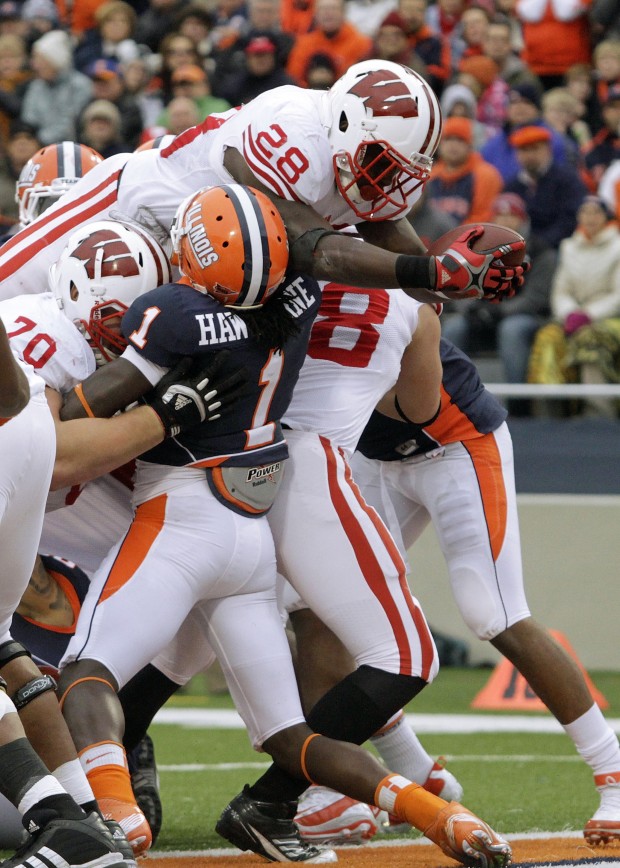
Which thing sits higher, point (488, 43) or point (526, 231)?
point (488, 43)

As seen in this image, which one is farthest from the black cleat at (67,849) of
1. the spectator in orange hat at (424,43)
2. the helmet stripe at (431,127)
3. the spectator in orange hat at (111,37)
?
the spectator in orange hat at (111,37)

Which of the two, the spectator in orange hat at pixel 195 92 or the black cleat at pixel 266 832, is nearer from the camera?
the black cleat at pixel 266 832

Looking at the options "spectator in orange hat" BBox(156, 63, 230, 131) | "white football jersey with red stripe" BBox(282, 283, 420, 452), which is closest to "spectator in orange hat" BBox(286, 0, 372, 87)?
"spectator in orange hat" BBox(156, 63, 230, 131)

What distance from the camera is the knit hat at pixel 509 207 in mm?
8680

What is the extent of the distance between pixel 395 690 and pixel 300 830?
0.79 meters

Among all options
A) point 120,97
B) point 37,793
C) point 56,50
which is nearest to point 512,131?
point 120,97

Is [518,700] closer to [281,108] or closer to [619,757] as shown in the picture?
[619,757]

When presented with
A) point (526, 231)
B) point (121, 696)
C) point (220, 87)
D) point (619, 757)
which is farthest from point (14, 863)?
point (220, 87)

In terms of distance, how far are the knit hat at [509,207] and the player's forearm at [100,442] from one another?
539 centimetres

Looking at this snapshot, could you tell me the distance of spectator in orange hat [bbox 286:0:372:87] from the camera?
11.0 metres

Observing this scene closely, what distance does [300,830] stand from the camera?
4312 mm

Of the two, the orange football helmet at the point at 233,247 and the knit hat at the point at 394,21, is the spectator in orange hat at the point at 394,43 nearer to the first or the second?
the knit hat at the point at 394,21

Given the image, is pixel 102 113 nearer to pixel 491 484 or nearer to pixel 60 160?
pixel 60 160

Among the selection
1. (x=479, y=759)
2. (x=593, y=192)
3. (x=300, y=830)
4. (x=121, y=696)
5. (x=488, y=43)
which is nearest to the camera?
(x=121, y=696)
